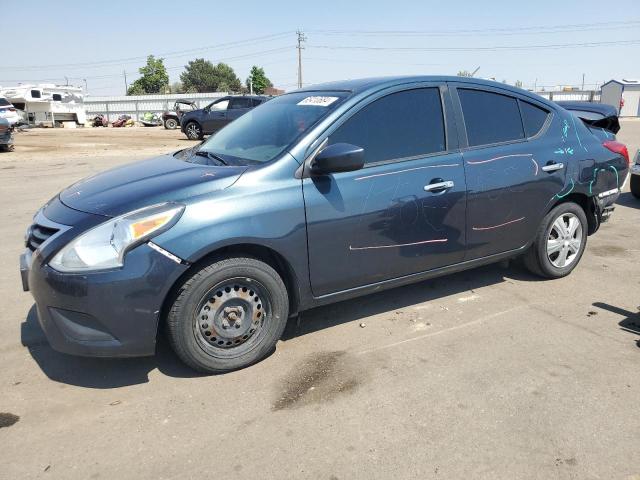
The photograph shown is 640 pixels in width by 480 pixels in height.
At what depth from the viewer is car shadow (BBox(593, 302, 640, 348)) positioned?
3.74 metres

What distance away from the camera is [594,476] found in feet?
7.61

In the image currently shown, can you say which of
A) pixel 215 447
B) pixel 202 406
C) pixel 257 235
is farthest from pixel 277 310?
pixel 215 447

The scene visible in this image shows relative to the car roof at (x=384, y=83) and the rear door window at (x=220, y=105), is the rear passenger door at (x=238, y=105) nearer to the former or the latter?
the rear door window at (x=220, y=105)

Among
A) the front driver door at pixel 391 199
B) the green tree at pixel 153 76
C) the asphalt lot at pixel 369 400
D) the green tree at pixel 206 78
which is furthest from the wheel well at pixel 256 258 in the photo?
the green tree at pixel 206 78

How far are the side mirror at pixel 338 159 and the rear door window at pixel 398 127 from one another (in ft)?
0.70

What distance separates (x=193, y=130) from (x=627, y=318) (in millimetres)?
20661

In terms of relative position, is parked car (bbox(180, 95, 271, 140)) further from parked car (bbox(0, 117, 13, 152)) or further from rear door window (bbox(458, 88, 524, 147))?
rear door window (bbox(458, 88, 524, 147))

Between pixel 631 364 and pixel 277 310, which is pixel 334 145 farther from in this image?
pixel 631 364

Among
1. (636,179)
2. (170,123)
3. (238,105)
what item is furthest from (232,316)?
(170,123)

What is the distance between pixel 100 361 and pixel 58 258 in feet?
3.01

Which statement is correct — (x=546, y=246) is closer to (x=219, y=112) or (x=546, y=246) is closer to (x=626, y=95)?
(x=219, y=112)

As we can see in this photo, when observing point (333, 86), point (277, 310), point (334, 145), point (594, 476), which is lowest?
point (594, 476)

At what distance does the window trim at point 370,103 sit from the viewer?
131 inches

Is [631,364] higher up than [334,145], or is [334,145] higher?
[334,145]
